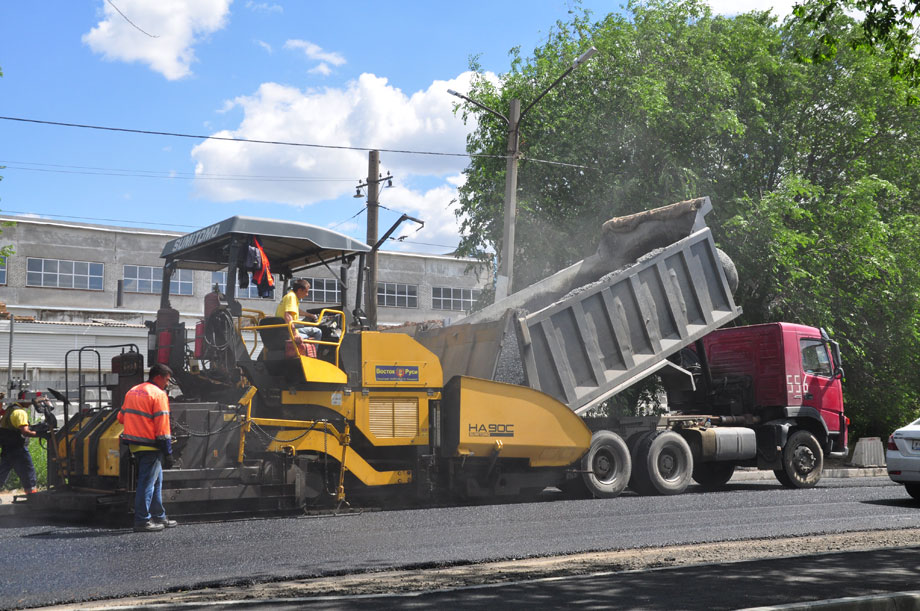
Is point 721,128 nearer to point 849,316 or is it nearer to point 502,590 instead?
point 849,316

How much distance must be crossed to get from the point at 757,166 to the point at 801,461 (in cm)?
892

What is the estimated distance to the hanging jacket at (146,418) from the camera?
846cm

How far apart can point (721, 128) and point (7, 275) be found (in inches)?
1200

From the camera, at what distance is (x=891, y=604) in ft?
16.2

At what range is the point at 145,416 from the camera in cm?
853

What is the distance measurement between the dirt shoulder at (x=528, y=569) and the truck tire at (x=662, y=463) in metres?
3.69

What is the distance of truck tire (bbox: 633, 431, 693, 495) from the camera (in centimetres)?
1199

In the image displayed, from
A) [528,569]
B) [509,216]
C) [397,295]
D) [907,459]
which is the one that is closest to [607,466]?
[907,459]

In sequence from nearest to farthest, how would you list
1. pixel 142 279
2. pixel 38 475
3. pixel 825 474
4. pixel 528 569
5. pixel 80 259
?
pixel 528 569 < pixel 38 475 < pixel 825 474 < pixel 80 259 < pixel 142 279

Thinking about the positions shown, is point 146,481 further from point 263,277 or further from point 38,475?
point 38,475

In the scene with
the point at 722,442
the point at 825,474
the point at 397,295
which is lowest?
the point at 825,474

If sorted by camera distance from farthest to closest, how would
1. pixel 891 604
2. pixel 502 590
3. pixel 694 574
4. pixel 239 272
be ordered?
pixel 239 272 < pixel 694 574 < pixel 502 590 < pixel 891 604

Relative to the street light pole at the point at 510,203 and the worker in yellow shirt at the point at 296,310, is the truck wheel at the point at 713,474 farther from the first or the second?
the worker in yellow shirt at the point at 296,310

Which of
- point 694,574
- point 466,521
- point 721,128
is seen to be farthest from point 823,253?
point 694,574
